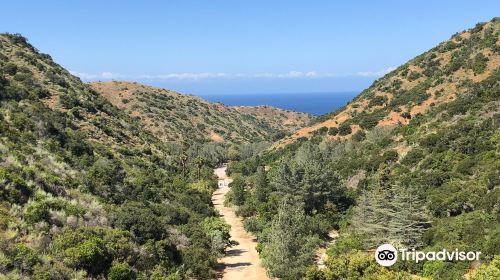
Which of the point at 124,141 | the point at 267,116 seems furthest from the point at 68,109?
the point at 267,116

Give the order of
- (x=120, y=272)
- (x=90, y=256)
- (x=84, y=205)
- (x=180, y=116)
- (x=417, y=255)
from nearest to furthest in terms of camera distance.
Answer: (x=90, y=256) → (x=120, y=272) → (x=417, y=255) → (x=84, y=205) → (x=180, y=116)

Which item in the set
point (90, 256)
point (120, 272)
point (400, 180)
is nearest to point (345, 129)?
point (400, 180)

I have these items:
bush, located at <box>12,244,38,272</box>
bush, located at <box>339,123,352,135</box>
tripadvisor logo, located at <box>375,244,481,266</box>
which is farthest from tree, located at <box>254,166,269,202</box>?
bush, located at <box>12,244,38,272</box>

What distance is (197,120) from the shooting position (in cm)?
13762

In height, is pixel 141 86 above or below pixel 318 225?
above

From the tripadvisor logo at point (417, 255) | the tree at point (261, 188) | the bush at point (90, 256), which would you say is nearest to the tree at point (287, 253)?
the tripadvisor logo at point (417, 255)

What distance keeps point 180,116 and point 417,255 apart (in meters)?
110

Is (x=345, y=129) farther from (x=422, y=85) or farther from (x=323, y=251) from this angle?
(x=323, y=251)

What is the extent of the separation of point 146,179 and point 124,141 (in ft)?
47.9

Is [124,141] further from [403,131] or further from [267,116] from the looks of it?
[267,116]

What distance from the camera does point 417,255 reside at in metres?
27.2

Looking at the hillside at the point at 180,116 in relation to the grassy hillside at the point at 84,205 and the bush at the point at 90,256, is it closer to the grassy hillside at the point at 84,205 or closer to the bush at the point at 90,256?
the grassy hillside at the point at 84,205

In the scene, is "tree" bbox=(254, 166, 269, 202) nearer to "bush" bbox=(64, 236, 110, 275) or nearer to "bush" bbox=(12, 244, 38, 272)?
"bush" bbox=(64, 236, 110, 275)

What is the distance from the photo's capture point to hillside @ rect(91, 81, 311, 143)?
119 metres
